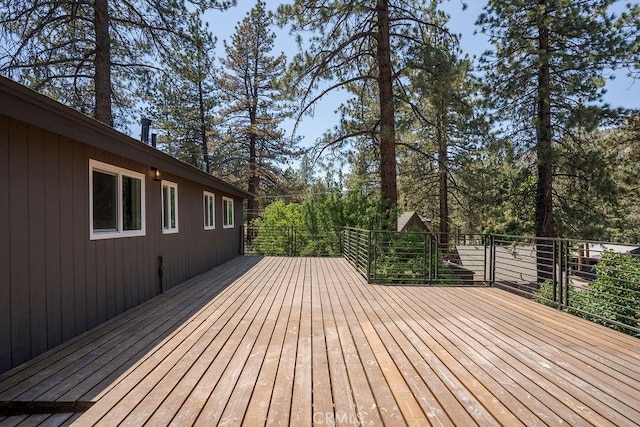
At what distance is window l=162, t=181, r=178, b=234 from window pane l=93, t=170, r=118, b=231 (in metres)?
1.33

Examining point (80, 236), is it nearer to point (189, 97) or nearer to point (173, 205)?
point (173, 205)

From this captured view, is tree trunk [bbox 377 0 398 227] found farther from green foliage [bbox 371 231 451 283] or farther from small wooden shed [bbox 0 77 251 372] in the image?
small wooden shed [bbox 0 77 251 372]

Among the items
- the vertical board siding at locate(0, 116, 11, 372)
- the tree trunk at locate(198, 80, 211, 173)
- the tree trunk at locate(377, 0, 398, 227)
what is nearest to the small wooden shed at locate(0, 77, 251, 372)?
the vertical board siding at locate(0, 116, 11, 372)

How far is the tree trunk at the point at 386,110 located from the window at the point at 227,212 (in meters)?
4.33

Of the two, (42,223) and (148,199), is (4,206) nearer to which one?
(42,223)

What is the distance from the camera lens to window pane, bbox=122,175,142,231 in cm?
413

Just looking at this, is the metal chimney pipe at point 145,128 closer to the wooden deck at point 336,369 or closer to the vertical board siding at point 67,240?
the vertical board siding at point 67,240

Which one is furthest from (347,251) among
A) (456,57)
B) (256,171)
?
(256,171)

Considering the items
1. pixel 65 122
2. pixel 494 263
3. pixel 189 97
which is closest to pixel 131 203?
pixel 65 122

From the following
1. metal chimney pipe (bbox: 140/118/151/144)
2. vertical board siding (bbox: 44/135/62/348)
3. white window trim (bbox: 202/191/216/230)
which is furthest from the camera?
white window trim (bbox: 202/191/216/230)

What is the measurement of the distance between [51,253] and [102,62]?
21.0 ft

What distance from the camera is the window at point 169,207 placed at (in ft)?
17.5

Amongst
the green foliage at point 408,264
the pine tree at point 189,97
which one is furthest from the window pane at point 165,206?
the pine tree at point 189,97

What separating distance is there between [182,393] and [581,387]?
2551mm
